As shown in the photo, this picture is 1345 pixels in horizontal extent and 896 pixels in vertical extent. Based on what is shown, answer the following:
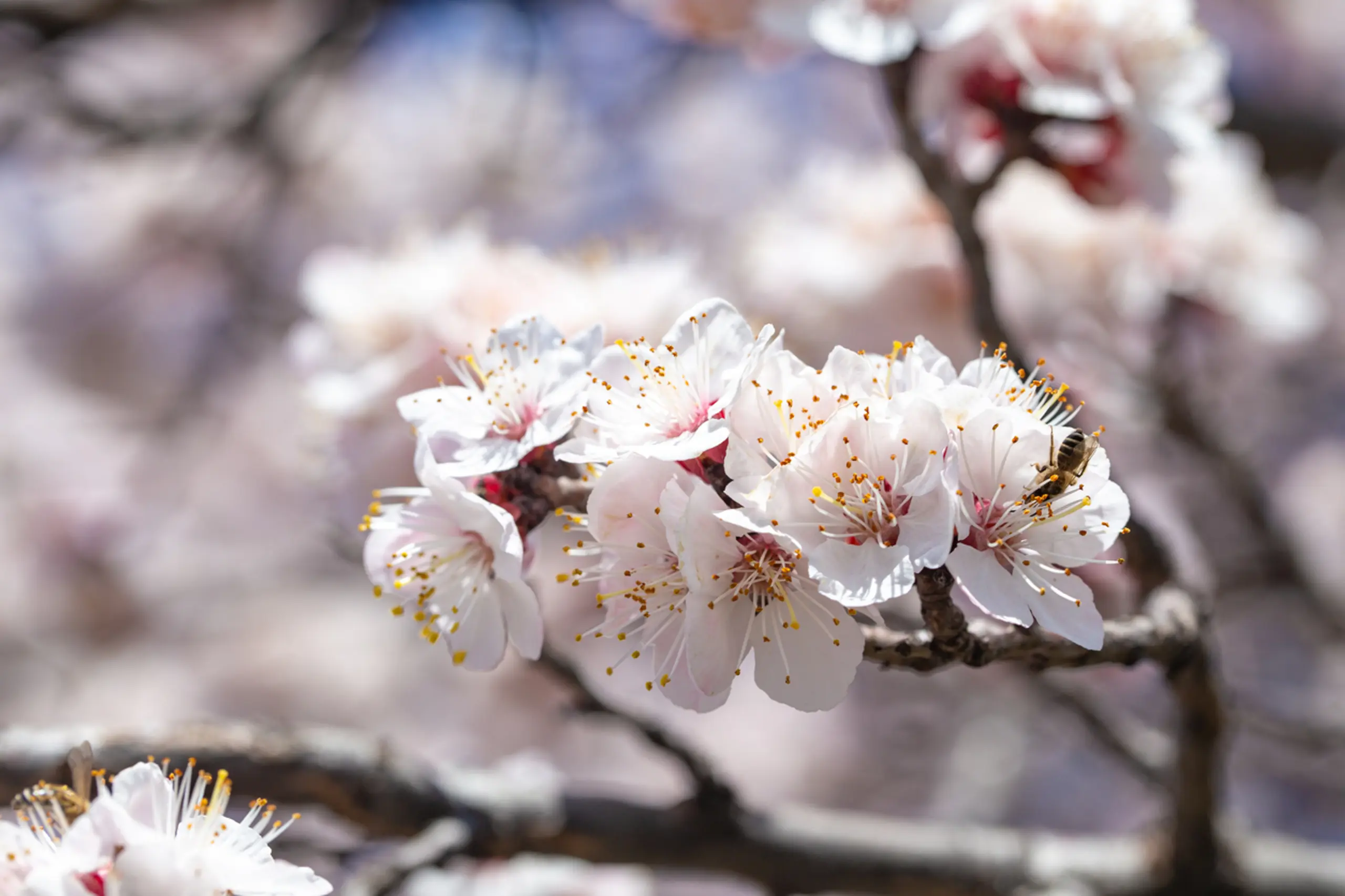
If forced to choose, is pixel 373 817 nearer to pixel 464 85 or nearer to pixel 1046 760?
pixel 1046 760

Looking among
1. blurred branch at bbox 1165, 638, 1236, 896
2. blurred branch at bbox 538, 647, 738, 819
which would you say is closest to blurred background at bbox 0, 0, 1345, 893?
blurred branch at bbox 1165, 638, 1236, 896

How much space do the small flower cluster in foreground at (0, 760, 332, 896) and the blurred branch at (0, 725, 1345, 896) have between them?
28 cm

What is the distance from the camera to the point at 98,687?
4000 millimetres

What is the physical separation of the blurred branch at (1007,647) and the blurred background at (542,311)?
63 centimetres

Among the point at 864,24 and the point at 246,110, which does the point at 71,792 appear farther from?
the point at 246,110

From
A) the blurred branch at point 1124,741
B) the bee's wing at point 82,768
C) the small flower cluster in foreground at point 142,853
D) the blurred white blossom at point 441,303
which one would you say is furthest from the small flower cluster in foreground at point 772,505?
the blurred branch at point 1124,741

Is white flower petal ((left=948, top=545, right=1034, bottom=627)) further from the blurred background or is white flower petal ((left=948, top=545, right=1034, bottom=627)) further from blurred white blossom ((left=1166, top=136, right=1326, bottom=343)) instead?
blurred white blossom ((left=1166, top=136, right=1326, bottom=343))

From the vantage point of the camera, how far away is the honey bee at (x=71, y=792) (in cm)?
83

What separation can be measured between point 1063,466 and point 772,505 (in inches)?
8.1

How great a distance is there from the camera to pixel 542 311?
1.40 metres

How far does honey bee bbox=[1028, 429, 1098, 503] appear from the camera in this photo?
29.2 inches

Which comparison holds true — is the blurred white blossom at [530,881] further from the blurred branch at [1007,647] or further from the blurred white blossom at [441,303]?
the blurred branch at [1007,647]

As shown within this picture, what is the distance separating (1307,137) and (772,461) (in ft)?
8.40

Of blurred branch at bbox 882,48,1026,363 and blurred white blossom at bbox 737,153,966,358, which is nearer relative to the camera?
blurred branch at bbox 882,48,1026,363
